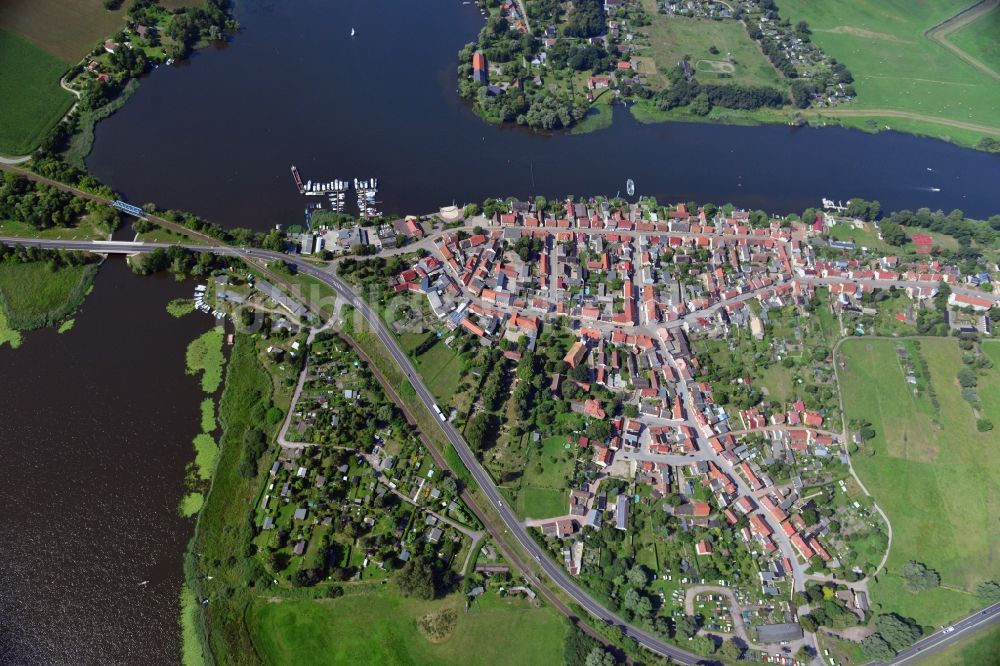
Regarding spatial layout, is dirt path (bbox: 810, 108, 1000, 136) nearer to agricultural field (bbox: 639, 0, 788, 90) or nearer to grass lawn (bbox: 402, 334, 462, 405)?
agricultural field (bbox: 639, 0, 788, 90)

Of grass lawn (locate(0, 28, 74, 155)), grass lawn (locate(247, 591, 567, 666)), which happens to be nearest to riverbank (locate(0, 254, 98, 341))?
grass lawn (locate(0, 28, 74, 155))

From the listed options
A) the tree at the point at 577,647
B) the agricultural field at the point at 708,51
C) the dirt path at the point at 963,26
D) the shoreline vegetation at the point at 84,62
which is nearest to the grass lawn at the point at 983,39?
the dirt path at the point at 963,26

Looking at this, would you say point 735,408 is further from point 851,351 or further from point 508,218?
point 508,218

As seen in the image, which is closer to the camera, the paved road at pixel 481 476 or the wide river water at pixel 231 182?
the paved road at pixel 481 476

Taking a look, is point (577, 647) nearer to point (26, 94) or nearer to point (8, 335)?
point (8, 335)

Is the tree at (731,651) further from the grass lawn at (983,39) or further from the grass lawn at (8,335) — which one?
the grass lawn at (983,39)

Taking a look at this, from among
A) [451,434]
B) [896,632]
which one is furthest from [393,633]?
[896,632]
